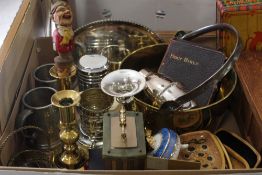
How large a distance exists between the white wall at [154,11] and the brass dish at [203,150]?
416 mm

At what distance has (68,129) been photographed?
76 centimetres

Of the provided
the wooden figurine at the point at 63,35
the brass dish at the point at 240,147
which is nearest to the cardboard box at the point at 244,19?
the brass dish at the point at 240,147

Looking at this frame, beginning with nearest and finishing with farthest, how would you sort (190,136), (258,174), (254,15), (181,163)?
(258,174), (181,163), (190,136), (254,15)

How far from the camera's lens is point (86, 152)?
83cm

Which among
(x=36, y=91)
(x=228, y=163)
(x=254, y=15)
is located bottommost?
(x=228, y=163)

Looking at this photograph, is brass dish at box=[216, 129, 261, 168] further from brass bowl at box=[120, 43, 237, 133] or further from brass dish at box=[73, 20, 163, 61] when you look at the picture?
brass dish at box=[73, 20, 163, 61]

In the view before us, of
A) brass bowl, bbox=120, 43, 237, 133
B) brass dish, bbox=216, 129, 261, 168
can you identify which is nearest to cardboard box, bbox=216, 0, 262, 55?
brass bowl, bbox=120, 43, 237, 133

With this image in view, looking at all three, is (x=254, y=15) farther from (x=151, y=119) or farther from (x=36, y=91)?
(x=36, y=91)

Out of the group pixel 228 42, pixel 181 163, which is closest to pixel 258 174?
pixel 181 163

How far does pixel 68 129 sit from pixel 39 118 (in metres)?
0.10

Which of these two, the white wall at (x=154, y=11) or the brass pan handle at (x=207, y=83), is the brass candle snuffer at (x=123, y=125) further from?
the white wall at (x=154, y=11)

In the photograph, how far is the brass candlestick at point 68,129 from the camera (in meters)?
0.74

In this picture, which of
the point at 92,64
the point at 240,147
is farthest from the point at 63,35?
the point at 240,147

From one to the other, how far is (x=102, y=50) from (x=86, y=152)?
27cm
